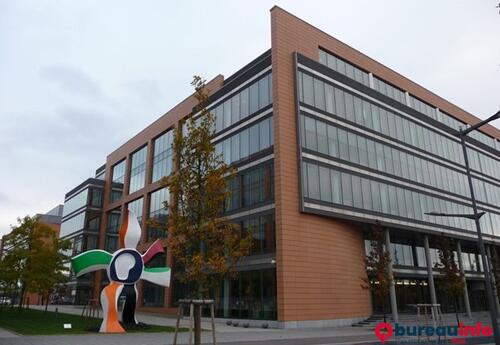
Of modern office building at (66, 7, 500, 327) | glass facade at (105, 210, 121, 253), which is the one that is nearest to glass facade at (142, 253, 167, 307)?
modern office building at (66, 7, 500, 327)

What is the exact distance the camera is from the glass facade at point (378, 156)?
33312 mm

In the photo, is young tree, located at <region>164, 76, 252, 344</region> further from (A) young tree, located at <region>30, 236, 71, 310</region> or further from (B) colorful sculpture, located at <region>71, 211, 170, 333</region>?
(A) young tree, located at <region>30, 236, 71, 310</region>

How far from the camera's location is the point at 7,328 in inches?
934

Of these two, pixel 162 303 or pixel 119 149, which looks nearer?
pixel 162 303

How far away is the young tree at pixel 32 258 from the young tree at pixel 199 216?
2850cm

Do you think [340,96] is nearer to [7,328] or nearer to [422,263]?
[422,263]

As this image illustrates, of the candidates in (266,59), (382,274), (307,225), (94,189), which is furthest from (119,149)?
(382,274)

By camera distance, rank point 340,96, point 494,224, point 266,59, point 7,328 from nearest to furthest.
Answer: point 7,328
point 266,59
point 340,96
point 494,224

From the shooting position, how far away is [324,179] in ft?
107

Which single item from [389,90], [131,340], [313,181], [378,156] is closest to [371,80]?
[389,90]

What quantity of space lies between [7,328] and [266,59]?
A: 25408mm

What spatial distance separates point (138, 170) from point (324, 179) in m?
30.8

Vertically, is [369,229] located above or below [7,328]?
above

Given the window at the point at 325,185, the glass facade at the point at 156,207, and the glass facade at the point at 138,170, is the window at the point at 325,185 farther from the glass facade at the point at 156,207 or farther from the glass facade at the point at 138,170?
the glass facade at the point at 138,170
